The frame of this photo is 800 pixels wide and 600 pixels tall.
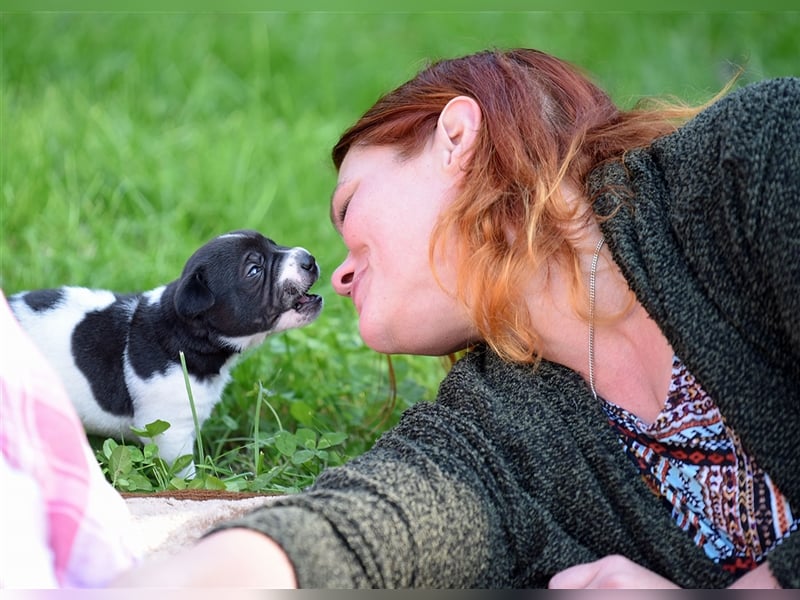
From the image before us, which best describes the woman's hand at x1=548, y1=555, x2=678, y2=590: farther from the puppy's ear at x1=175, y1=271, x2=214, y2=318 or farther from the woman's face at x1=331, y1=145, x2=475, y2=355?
the puppy's ear at x1=175, y1=271, x2=214, y2=318

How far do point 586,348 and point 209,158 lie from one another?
2.91 meters

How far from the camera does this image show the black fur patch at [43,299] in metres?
2.98

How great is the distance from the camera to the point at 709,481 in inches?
79.4

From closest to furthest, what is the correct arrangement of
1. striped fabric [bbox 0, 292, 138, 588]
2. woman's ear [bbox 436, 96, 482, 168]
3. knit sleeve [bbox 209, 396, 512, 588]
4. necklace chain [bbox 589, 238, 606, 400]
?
striped fabric [bbox 0, 292, 138, 588]
knit sleeve [bbox 209, 396, 512, 588]
necklace chain [bbox 589, 238, 606, 400]
woman's ear [bbox 436, 96, 482, 168]

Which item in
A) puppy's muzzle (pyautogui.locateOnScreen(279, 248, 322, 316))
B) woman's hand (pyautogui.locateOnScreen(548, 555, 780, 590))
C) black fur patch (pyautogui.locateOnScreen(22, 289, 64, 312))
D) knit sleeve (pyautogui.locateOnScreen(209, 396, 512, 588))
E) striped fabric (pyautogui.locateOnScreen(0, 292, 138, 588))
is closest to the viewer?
striped fabric (pyautogui.locateOnScreen(0, 292, 138, 588))

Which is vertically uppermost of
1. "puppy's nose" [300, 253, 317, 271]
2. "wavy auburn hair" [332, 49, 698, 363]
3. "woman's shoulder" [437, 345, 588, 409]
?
"wavy auburn hair" [332, 49, 698, 363]

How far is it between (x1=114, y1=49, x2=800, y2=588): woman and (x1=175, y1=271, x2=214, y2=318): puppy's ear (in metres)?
0.50

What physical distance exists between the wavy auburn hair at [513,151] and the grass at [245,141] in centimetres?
40

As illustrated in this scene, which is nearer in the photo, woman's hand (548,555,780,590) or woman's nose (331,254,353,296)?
woman's hand (548,555,780,590)

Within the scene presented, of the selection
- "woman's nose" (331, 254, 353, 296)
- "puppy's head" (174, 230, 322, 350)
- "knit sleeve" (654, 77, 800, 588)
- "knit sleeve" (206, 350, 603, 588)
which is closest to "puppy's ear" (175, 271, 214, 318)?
"puppy's head" (174, 230, 322, 350)

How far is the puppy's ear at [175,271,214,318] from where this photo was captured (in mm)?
2760

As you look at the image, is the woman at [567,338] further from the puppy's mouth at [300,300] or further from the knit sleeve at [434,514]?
the puppy's mouth at [300,300]

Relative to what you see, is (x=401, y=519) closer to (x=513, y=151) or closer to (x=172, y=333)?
(x=513, y=151)

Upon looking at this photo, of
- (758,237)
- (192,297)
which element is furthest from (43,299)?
(758,237)
